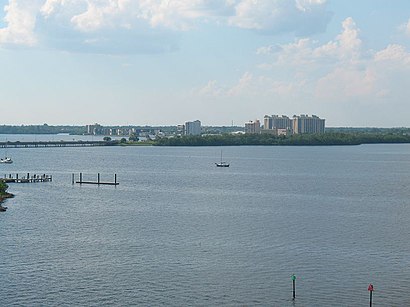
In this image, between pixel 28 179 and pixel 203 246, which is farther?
pixel 28 179

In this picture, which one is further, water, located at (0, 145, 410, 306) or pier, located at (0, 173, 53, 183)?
pier, located at (0, 173, 53, 183)

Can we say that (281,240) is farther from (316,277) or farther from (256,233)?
(316,277)

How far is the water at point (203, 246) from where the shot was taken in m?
30.0

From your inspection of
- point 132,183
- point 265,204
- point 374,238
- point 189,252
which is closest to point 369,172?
point 132,183

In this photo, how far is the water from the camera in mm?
30047

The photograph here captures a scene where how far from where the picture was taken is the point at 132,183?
261 ft

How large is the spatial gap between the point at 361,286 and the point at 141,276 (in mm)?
9862

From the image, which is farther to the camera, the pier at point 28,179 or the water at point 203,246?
the pier at point 28,179

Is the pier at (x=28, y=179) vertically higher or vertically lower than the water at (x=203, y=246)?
higher

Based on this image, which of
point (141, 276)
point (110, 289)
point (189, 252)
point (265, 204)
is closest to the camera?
point (110, 289)

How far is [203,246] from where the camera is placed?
39.2 m

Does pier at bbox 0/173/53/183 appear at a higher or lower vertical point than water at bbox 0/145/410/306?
higher

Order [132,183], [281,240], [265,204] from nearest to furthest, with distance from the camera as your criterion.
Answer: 1. [281,240]
2. [265,204]
3. [132,183]

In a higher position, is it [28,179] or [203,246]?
[28,179]
